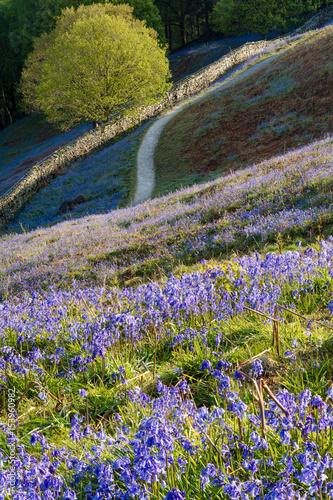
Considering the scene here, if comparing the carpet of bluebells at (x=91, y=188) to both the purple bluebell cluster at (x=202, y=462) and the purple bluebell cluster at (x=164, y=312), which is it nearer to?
the purple bluebell cluster at (x=164, y=312)

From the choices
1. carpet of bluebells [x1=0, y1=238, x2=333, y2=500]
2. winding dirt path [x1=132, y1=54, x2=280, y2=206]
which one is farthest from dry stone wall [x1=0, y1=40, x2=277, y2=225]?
carpet of bluebells [x1=0, y1=238, x2=333, y2=500]

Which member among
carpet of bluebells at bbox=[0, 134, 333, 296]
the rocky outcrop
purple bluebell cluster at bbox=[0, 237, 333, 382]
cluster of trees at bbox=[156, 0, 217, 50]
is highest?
cluster of trees at bbox=[156, 0, 217, 50]

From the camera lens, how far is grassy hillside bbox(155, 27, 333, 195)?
22.4 m

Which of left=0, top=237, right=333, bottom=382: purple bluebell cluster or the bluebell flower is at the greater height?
the bluebell flower

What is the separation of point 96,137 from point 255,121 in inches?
798

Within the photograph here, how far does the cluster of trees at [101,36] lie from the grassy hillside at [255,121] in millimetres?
9238

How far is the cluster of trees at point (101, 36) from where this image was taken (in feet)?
120

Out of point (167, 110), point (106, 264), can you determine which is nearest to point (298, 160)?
point (106, 264)

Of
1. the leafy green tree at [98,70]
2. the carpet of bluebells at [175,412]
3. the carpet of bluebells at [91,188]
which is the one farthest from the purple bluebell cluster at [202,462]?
the leafy green tree at [98,70]

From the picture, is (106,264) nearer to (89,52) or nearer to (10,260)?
(10,260)

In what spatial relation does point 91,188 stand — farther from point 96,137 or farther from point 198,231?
point 198,231

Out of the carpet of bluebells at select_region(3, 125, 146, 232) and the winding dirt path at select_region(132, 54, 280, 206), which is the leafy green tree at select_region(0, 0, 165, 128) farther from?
the carpet of bluebells at select_region(3, 125, 146, 232)

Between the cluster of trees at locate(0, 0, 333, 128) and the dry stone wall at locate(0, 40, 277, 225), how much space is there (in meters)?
2.00

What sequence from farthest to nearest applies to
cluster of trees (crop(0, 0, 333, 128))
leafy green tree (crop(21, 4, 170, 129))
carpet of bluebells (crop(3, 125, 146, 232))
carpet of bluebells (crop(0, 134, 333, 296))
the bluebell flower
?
cluster of trees (crop(0, 0, 333, 128))
leafy green tree (crop(21, 4, 170, 129))
carpet of bluebells (crop(3, 125, 146, 232))
carpet of bluebells (crop(0, 134, 333, 296))
the bluebell flower
